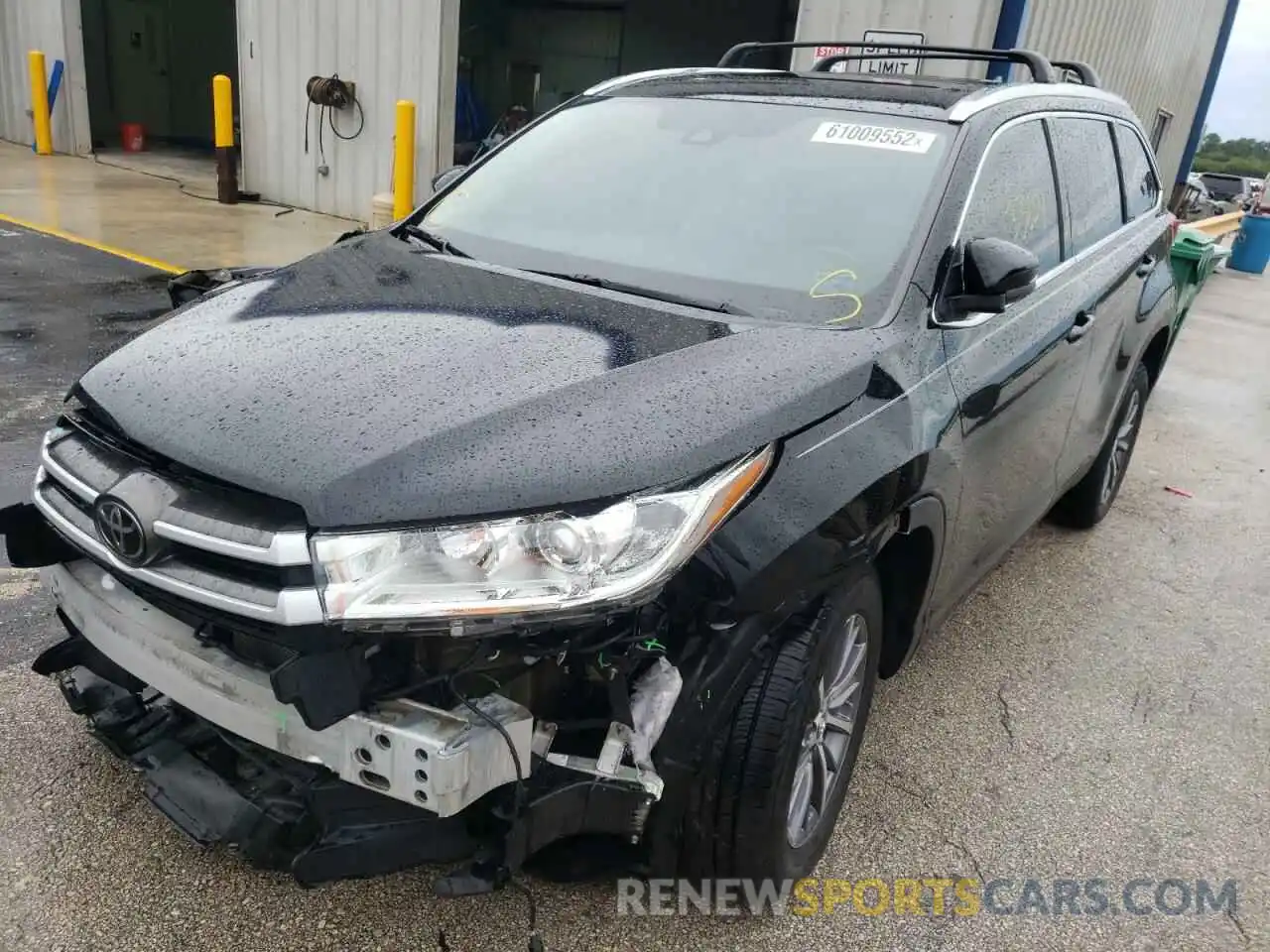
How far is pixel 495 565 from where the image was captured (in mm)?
1779

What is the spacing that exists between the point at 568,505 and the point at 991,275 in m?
1.40

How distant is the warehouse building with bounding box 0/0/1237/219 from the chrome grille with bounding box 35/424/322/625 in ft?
23.0

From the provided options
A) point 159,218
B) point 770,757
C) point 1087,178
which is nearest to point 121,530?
point 770,757

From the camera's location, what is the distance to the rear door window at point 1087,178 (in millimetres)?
3574

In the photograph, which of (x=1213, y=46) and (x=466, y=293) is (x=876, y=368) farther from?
(x=1213, y=46)

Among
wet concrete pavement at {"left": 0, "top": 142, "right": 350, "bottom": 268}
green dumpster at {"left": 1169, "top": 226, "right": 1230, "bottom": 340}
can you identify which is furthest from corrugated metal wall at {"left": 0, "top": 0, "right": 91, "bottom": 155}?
green dumpster at {"left": 1169, "top": 226, "right": 1230, "bottom": 340}

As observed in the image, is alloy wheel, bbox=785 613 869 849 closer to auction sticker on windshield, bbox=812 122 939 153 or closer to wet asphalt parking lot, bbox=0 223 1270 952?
wet asphalt parking lot, bbox=0 223 1270 952

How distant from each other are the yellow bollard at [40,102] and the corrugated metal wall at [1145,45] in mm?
13877

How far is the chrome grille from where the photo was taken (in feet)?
5.78

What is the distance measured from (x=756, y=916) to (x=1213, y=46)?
67.4ft

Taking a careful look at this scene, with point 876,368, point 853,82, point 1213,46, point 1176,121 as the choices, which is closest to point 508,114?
point 1176,121

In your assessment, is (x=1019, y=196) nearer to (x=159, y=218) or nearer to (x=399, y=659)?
(x=399, y=659)

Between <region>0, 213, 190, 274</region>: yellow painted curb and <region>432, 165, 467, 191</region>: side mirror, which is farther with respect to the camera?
<region>0, 213, 190, 274</region>: yellow painted curb

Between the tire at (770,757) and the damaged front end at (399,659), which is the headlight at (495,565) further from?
the tire at (770,757)
